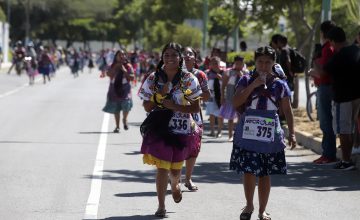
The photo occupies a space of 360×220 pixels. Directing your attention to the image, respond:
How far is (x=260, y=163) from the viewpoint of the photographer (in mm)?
9055

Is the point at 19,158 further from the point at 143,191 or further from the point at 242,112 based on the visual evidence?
the point at 242,112

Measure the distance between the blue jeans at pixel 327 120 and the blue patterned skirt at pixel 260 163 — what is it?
545cm

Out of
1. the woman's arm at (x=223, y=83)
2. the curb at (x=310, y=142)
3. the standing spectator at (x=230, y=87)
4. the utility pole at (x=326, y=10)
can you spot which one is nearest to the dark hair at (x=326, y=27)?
the curb at (x=310, y=142)

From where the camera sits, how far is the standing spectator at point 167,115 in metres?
9.36

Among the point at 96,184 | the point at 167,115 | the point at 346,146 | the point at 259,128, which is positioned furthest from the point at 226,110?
the point at 259,128

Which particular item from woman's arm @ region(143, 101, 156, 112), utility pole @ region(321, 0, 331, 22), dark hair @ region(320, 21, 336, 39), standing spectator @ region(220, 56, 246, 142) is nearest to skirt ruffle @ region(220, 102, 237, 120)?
standing spectator @ region(220, 56, 246, 142)

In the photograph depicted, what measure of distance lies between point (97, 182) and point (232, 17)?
23.4 m

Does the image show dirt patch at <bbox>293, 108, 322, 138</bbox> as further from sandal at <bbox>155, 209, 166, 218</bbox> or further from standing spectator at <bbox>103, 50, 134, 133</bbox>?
sandal at <bbox>155, 209, 166, 218</bbox>

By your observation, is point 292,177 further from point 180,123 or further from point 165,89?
point 165,89

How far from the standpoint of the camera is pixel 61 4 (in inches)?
4188

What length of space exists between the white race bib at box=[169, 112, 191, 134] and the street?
822 millimetres

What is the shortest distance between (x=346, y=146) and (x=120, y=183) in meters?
3.47

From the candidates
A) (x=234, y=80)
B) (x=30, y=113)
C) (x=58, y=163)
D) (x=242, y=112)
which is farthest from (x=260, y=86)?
(x=30, y=113)

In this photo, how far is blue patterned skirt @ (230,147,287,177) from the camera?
9.03 m
